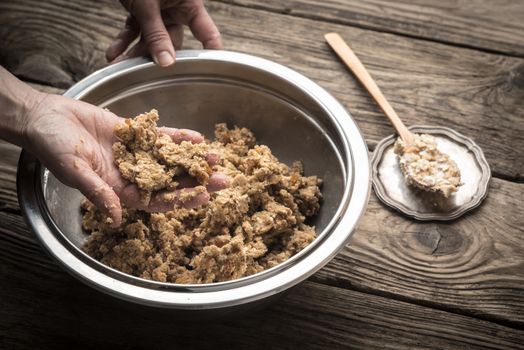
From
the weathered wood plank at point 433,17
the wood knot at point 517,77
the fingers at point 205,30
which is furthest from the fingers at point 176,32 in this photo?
the wood knot at point 517,77

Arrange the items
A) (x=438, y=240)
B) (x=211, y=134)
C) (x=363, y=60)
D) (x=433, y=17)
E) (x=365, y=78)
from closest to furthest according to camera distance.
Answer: (x=438, y=240)
(x=211, y=134)
(x=365, y=78)
(x=363, y=60)
(x=433, y=17)

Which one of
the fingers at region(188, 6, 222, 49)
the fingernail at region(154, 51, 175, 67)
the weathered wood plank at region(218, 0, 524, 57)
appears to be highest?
the weathered wood plank at region(218, 0, 524, 57)

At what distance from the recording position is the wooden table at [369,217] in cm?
178

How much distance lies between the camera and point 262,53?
7.97ft

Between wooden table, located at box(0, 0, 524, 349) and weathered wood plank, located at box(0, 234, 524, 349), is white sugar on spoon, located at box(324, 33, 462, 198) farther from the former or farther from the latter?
weathered wood plank, located at box(0, 234, 524, 349)

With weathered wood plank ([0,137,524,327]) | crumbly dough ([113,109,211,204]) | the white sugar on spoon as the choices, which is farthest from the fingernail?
the white sugar on spoon

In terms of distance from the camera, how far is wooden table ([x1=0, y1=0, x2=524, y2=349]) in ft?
5.85

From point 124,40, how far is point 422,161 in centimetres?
120

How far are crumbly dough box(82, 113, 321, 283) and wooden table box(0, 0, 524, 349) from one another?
0.19 meters

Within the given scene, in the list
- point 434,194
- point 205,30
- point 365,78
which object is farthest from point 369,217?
point 205,30

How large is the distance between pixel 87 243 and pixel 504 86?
5.78 feet

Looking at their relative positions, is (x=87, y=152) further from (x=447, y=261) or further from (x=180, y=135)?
(x=447, y=261)

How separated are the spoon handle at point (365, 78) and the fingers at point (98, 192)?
114cm

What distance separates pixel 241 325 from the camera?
5.89 ft
